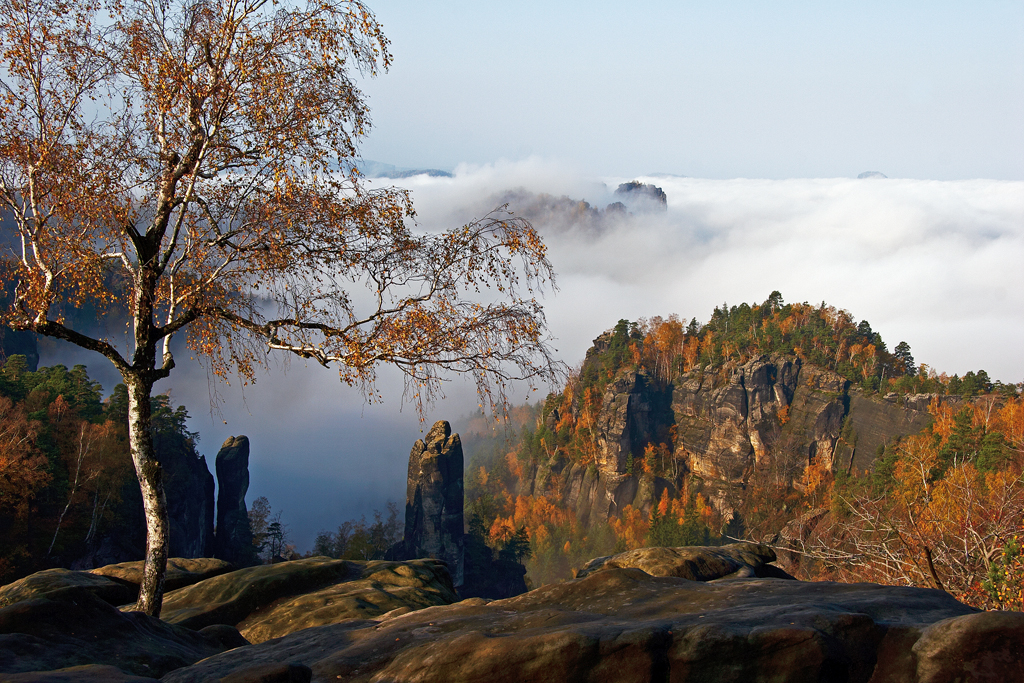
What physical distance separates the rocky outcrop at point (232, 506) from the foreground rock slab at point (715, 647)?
67.3 metres

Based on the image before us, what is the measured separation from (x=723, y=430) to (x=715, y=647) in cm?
15778

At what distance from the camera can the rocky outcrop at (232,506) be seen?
68000mm

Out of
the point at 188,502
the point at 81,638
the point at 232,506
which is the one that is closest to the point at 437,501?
the point at 232,506

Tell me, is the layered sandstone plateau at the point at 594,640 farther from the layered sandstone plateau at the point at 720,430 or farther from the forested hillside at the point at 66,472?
the layered sandstone plateau at the point at 720,430

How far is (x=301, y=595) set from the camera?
15.1 meters

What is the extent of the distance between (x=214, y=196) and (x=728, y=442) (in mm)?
155271

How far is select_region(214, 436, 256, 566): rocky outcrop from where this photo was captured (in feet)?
223

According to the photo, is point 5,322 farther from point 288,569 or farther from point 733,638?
point 733,638

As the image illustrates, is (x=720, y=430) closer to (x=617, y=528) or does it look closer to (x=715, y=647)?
(x=617, y=528)

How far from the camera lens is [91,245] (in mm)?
11727

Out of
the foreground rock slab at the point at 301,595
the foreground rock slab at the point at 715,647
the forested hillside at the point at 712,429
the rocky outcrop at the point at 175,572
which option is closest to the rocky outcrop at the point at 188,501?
the rocky outcrop at the point at 175,572

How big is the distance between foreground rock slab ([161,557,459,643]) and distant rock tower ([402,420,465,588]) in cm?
8142

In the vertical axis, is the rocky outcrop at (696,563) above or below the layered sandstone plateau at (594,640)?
below

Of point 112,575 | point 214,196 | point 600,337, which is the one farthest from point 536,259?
point 600,337
